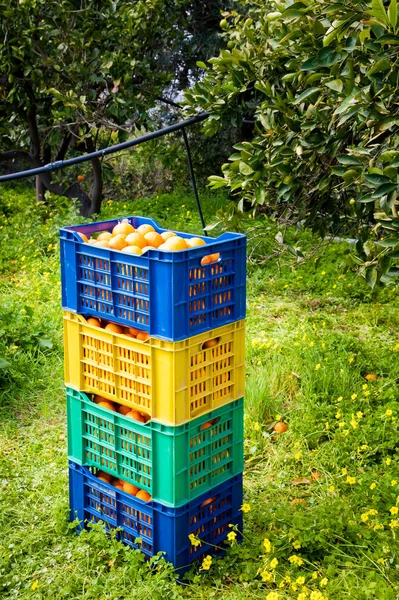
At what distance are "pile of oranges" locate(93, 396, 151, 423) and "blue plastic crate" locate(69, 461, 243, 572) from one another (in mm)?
286

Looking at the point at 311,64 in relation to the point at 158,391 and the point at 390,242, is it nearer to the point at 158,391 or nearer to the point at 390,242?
the point at 390,242

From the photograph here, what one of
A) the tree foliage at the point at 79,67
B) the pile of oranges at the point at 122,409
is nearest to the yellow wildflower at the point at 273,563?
the pile of oranges at the point at 122,409

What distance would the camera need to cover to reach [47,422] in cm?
394

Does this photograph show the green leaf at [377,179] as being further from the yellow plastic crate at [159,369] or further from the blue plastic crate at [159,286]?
the yellow plastic crate at [159,369]

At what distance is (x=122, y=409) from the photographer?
283cm

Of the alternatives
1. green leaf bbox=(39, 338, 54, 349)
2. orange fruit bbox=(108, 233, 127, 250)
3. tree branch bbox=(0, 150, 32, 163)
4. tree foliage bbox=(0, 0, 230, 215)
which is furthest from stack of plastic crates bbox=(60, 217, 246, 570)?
tree branch bbox=(0, 150, 32, 163)

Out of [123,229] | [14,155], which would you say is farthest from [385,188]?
[14,155]

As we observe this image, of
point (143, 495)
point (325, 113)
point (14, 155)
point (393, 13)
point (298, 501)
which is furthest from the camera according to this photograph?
point (14, 155)

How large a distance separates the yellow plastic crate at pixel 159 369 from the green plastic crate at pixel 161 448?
0.18 ft

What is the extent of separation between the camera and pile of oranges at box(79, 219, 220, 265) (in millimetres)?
2688

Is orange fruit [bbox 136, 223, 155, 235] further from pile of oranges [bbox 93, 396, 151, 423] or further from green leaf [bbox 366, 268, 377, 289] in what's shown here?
green leaf [bbox 366, 268, 377, 289]

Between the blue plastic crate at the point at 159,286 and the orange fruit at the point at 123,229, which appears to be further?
the orange fruit at the point at 123,229

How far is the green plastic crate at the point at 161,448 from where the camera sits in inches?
102

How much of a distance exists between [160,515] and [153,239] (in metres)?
1.04
